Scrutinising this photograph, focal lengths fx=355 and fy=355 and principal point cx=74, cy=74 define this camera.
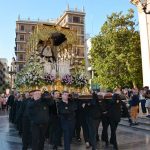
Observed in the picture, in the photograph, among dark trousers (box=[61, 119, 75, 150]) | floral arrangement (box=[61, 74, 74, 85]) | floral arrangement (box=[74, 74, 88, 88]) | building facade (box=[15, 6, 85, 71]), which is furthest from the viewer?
building facade (box=[15, 6, 85, 71])

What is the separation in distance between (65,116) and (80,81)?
19.2ft

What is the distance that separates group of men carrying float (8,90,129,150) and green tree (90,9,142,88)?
26240 millimetres

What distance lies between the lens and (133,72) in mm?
37969

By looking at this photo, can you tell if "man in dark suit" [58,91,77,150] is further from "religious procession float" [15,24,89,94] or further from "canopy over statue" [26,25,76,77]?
"canopy over statue" [26,25,76,77]

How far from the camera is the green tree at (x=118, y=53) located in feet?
125

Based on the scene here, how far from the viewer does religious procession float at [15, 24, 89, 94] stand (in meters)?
14.8

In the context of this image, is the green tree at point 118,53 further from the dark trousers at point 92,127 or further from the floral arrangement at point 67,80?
the dark trousers at point 92,127

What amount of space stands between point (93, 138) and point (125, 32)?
29.9m

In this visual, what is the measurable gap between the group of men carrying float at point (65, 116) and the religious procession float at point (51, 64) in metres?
2.60

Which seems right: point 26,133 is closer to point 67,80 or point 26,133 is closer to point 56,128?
point 56,128

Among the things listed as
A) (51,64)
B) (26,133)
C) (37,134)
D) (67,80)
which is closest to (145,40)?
(51,64)

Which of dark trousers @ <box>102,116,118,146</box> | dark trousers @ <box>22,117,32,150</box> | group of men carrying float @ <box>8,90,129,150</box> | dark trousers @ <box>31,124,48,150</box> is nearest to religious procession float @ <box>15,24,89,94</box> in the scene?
group of men carrying float @ <box>8,90,129,150</box>

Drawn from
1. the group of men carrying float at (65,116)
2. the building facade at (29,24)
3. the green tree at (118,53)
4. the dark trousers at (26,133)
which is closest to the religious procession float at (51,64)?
the group of men carrying float at (65,116)

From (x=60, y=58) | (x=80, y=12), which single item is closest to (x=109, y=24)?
(x=60, y=58)
